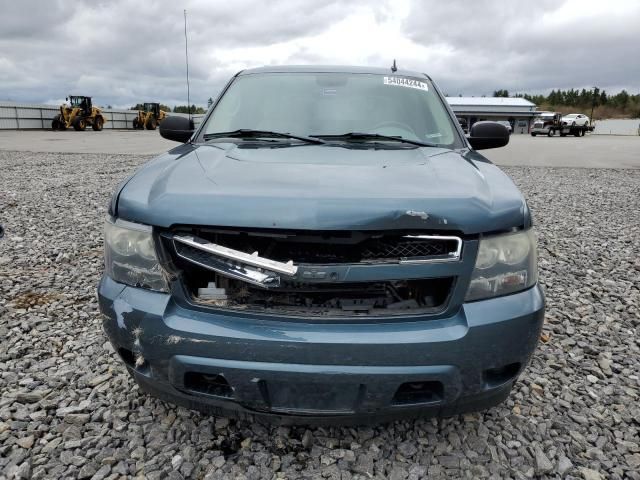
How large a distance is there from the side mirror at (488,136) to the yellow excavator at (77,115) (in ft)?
98.3

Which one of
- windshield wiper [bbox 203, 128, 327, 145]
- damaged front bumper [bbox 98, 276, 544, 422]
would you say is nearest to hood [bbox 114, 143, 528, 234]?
damaged front bumper [bbox 98, 276, 544, 422]

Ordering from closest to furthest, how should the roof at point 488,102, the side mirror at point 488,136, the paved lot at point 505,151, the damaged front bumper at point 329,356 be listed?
the damaged front bumper at point 329,356 → the side mirror at point 488,136 → the paved lot at point 505,151 → the roof at point 488,102

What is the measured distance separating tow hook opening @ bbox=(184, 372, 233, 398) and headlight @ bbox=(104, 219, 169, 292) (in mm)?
313

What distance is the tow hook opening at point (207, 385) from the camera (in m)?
1.67

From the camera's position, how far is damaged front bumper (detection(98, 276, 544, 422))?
1576mm

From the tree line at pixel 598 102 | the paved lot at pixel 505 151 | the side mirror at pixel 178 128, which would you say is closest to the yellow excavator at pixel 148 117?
the paved lot at pixel 505 151

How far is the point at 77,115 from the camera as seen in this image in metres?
28.9

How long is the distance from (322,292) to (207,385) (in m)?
0.50

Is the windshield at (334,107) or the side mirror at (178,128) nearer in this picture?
the windshield at (334,107)

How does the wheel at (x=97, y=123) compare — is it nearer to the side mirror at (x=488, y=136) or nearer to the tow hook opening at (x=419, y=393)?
the side mirror at (x=488, y=136)

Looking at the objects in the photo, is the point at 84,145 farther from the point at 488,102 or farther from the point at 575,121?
the point at 488,102

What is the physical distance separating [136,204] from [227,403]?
0.76 metres

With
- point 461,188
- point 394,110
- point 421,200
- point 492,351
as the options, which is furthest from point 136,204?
point 394,110

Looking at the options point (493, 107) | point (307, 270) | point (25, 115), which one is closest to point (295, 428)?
point (307, 270)
